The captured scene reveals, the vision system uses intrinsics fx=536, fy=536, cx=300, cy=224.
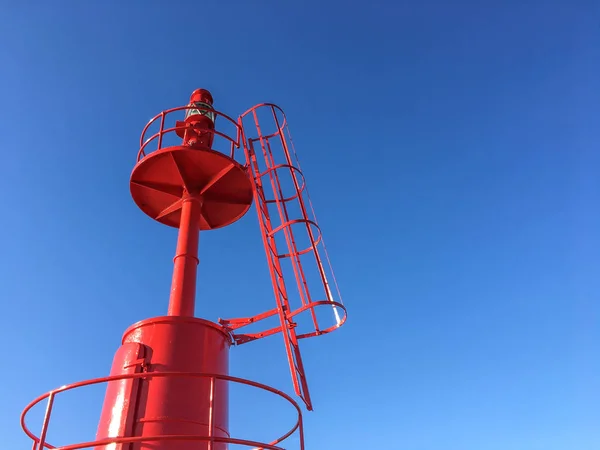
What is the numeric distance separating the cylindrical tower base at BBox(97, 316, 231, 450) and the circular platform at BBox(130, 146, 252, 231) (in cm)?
244

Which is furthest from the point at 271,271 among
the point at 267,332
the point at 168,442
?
the point at 168,442

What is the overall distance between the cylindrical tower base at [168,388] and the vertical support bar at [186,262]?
541 millimetres

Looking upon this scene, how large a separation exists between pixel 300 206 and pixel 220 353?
10.5ft

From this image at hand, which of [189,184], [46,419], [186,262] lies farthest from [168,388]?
[189,184]

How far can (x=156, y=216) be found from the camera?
8625mm

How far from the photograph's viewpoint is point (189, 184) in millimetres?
8078

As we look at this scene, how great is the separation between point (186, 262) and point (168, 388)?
1974mm

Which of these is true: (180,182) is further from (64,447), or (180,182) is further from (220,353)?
(64,447)

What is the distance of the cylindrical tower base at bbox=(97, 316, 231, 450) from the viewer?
18.0 feet

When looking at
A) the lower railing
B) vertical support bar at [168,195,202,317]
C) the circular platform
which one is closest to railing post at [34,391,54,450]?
the lower railing

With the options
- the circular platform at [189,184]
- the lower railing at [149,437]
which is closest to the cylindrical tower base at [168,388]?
the lower railing at [149,437]

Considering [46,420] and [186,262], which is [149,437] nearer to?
[46,420]

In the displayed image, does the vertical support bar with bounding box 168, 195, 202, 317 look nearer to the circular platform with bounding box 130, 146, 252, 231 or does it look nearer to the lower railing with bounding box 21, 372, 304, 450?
the circular platform with bounding box 130, 146, 252, 231

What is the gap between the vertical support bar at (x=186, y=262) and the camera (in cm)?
686
